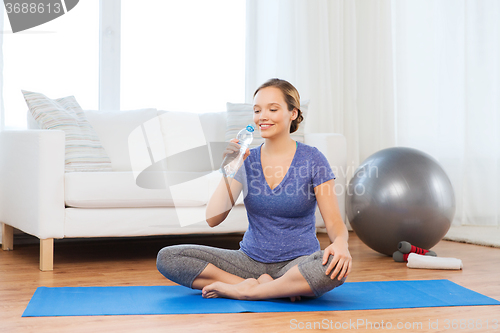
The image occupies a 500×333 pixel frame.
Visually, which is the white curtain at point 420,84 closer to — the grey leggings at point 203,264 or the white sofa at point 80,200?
the white sofa at point 80,200

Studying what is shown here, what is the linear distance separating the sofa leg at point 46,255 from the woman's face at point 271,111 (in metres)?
1.17

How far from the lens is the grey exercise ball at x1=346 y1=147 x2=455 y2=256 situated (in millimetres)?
2453

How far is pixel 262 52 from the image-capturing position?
3.72 meters

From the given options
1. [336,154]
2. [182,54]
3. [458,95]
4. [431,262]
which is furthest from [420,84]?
[431,262]

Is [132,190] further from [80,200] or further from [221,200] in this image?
[221,200]

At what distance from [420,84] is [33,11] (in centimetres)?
282

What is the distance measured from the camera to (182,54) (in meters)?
3.57

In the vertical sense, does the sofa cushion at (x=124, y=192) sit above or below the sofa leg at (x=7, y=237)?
above

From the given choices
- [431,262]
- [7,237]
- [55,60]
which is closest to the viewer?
[431,262]

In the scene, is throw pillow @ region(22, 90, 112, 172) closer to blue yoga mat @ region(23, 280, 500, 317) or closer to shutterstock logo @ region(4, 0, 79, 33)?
shutterstock logo @ region(4, 0, 79, 33)

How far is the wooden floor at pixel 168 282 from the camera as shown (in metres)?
1.44

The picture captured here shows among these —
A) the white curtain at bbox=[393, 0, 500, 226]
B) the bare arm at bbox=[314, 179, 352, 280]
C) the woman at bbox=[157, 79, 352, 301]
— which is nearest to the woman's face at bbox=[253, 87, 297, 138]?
the woman at bbox=[157, 79, 352, 301]

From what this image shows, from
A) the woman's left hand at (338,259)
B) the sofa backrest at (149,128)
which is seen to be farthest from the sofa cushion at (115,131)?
the woman's left hand at (338,259)

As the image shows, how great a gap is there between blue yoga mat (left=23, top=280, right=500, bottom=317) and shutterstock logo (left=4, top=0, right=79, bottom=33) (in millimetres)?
1935
